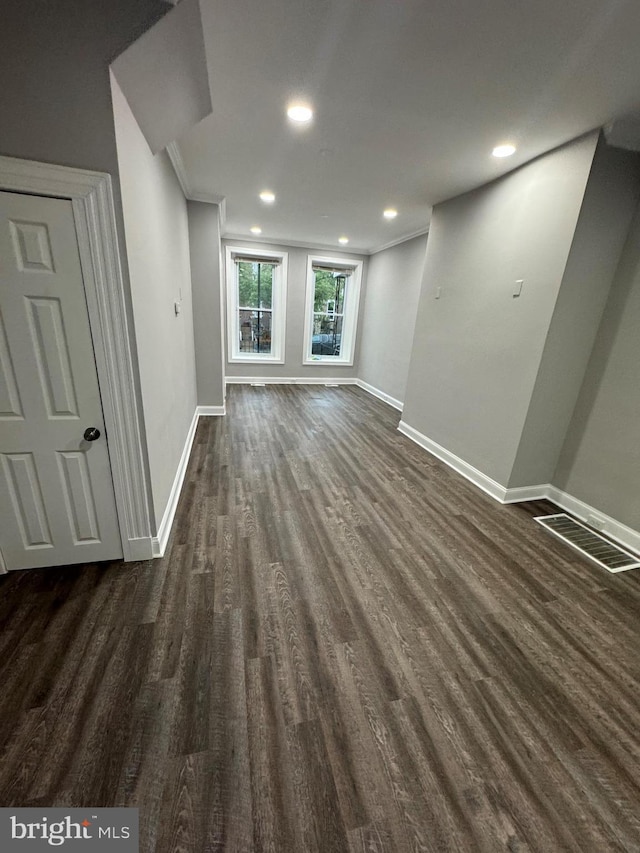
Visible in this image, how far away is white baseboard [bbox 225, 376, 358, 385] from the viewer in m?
6.64

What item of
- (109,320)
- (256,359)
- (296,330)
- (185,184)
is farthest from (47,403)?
(296,330)

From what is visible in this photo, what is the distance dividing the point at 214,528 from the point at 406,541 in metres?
1.37

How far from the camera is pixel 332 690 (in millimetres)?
1368

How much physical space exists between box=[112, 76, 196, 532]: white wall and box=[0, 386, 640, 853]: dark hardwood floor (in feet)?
2.19

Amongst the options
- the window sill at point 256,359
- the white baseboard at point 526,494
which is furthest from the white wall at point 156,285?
the window sill at point 256,359

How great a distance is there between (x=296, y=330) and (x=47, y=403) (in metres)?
5.32

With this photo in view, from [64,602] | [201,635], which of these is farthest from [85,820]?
[64,602]

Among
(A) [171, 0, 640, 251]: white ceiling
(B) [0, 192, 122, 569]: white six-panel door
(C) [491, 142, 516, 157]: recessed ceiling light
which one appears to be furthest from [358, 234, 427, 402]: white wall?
(B) [0, 192, 122, 569]: white six-panel door

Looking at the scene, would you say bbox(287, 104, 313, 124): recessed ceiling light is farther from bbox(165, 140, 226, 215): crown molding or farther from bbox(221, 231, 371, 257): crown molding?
bbox(221, 231, 371, 257): crown molding

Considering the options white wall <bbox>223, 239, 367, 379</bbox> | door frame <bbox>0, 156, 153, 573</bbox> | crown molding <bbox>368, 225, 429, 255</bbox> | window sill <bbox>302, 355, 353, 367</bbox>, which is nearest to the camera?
door frame <bbox>0, 156, 153, 573</bbox>

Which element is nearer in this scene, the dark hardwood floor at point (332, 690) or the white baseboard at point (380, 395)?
the dark hardwood floor at point (332, 690)

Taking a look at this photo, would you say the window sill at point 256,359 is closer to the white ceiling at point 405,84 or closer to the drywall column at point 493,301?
the drywall column at point 493,301

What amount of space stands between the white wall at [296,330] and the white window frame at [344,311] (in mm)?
68

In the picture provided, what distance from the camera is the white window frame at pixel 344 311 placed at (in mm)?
6340
